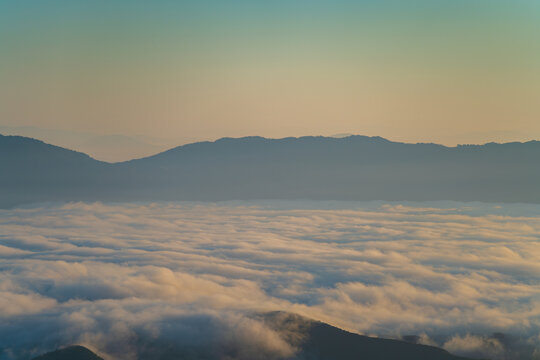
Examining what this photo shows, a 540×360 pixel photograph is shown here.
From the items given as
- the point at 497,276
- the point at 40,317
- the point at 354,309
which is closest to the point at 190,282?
the point at 40,317

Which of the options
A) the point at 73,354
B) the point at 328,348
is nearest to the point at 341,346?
the point at 328,348

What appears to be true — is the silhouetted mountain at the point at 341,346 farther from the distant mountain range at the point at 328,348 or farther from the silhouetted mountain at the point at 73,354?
the silhouetted mountain at the point at 73,354

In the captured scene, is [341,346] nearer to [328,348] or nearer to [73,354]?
[328,348]

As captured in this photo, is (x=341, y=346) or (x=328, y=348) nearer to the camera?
(x=328, y=348)

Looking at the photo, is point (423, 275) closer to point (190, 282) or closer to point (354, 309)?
point (354, 309)

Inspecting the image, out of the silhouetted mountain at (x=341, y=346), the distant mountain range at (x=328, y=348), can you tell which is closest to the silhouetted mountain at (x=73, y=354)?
the distant mountain range at (x=328, y=348)

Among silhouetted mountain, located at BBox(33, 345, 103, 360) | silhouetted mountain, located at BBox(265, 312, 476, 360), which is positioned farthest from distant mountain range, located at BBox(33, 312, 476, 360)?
silhouetted mountain, located at BBox(33, 345, 103, 360)

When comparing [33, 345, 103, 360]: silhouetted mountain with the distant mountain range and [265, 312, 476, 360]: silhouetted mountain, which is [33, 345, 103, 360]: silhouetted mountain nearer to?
the distant mountain range
